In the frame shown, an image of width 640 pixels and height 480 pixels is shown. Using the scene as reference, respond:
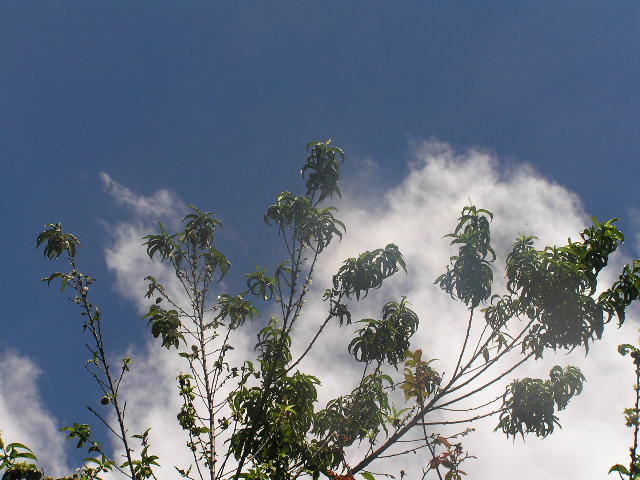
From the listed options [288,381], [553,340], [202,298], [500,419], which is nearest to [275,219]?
[202,298]

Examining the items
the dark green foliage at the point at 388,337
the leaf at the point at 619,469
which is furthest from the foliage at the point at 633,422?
the dark green foliage at the point at 388,337

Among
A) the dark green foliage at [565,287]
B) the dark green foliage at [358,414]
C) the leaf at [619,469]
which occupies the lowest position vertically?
the leaf at [619,469]

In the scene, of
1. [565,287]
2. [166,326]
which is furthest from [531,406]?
[166,326]

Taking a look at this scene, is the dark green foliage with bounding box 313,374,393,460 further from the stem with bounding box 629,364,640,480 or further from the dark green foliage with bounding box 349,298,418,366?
the stem with bounding box 629,364,640,480

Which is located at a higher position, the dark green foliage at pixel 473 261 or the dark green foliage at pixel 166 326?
the dark green foliage at pixel 473 261

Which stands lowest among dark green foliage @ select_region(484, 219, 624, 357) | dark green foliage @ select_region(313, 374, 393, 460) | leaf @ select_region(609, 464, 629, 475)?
leaf @ select_region(609, 464, 629, 475)

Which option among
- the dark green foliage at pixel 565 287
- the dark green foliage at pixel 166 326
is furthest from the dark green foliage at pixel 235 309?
the dark green foliage at pixel 565 287

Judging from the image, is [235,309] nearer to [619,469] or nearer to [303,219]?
[303,219]

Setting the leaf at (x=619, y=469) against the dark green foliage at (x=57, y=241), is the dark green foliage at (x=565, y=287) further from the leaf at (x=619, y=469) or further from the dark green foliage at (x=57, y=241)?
the dark green foliage at (x=57, y=241)

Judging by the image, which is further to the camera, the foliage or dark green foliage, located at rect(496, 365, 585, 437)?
dark green foliage, located at rect(496, 365, 585, 437)

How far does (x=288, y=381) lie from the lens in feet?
31.7

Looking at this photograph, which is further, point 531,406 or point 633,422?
point 531,406

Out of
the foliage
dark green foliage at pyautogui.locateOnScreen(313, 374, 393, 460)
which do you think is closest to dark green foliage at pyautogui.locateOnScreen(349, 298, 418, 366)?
dark green foliage at pyautogui.locateOnScreen(313, 374, 393, 460)

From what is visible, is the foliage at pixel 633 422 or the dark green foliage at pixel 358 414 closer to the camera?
the foliage at pixel 633 422
